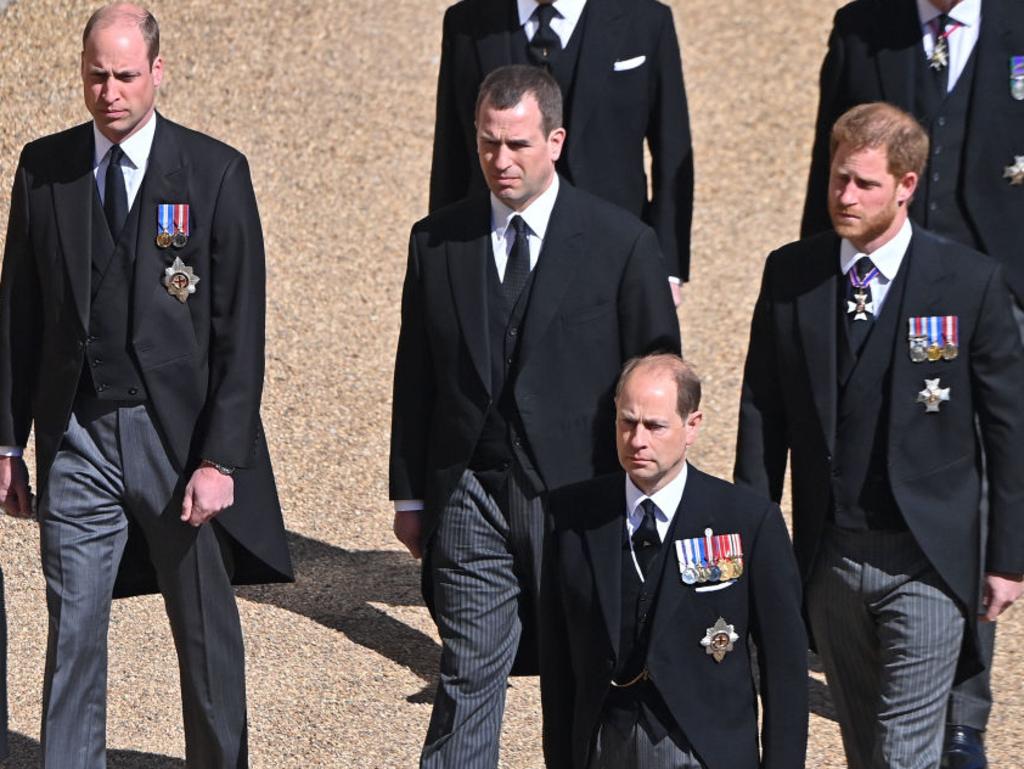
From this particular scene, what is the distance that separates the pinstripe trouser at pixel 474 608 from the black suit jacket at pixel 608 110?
1526 mm

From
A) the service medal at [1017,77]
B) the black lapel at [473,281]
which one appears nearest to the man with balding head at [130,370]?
the black lapel at [473,281]

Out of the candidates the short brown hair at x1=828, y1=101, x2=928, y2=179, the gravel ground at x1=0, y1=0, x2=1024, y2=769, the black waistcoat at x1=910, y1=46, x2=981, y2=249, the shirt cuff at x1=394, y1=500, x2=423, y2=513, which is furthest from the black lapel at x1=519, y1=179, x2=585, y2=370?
the gravel ground at x1=0, y1=0, x2=1024, y2=769

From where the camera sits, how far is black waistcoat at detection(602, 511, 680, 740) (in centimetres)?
514

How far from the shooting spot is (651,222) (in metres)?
7.23

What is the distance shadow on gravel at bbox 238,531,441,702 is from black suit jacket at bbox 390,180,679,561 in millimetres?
1789

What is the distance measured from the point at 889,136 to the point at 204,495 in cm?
206

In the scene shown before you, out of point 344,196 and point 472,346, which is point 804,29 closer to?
point 344,196

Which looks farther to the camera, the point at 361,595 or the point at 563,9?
the point at 361,595

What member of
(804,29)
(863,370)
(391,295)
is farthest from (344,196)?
(863,370)

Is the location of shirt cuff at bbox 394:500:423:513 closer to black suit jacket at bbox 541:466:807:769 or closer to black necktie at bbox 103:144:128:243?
black suit jacket at bbox 541:466:807:769

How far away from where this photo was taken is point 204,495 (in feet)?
19.3

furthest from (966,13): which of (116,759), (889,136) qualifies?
(116,759)

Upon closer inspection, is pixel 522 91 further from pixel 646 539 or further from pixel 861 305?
pixel 646 539

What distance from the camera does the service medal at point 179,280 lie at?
5.91m
